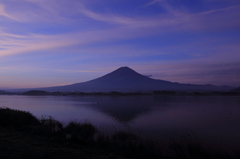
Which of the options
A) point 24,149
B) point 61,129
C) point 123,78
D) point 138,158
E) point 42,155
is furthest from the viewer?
point 123,78

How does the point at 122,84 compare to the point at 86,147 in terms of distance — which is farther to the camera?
the point at 122,84

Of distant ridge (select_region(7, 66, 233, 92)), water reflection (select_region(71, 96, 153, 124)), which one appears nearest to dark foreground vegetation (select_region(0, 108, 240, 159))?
water reflection (select_region(71, 96, 153, 124))

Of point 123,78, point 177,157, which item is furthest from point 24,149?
point 123,78

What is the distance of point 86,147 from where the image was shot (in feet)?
26.6

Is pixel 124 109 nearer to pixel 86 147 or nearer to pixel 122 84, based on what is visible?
pixel 86 147

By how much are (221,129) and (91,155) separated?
884 cm

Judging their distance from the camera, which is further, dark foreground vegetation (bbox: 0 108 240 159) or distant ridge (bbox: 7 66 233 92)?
distant ridge (bbox: 7 66 233 92)

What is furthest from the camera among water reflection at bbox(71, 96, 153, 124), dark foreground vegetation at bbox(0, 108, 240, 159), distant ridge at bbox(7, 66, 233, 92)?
distant ridge at bbox(7, 66, 233, 92)

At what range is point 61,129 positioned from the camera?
1043 centimetres

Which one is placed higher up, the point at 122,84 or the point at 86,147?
the point at 122,84

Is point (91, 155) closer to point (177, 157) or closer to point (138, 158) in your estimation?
point (138, 158)

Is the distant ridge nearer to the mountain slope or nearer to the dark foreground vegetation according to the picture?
the mountain slope

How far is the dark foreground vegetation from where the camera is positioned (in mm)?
6590

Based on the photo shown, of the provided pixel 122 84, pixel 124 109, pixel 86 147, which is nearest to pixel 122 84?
pixel 122 84
